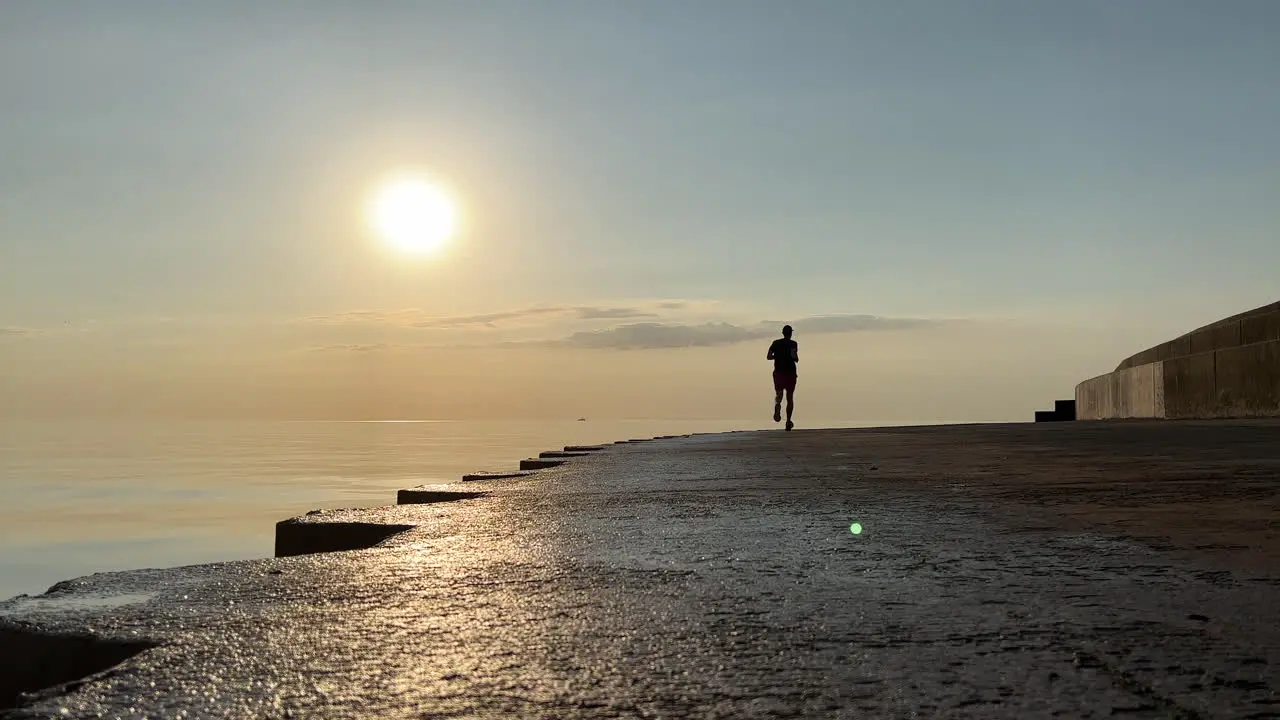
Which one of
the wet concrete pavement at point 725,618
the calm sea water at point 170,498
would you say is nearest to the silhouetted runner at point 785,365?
the calm sea water at point 170,498

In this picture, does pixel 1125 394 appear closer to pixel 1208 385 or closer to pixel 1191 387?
pixel 1191 387

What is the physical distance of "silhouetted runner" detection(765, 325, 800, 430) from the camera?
15.7 meters

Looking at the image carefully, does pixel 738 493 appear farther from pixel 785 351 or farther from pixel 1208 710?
pixel 785 351

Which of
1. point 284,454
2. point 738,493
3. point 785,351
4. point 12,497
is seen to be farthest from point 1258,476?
point 12,497

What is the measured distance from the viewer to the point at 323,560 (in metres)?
2.69

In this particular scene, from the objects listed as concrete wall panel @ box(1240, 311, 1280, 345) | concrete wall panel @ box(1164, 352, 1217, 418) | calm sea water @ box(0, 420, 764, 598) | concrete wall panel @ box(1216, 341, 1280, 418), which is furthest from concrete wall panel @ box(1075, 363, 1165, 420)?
calm sea water @ box(0, 420, 764, 598)

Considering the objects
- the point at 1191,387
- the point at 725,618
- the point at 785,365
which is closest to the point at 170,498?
the point at 785,365

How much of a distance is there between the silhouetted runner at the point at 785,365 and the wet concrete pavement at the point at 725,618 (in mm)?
11867

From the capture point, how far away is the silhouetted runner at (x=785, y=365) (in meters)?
15.7

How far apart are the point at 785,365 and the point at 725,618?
1418cm

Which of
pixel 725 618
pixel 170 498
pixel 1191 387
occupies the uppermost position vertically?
pixel 1191 387

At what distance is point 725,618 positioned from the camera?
6.11 feet

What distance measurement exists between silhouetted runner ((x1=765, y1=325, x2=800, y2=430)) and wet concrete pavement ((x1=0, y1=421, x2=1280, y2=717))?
11867mm

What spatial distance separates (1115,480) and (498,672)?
159 inches
